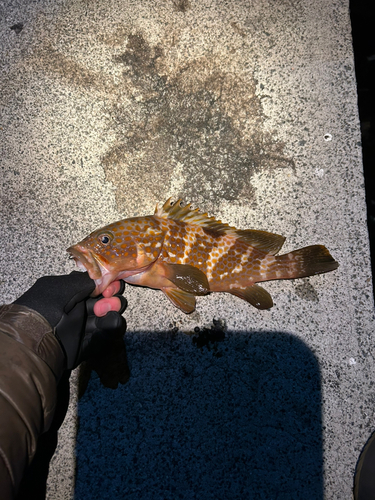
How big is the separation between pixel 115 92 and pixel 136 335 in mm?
2316

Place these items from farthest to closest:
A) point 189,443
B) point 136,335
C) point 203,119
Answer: point 203,119
point 136,335
point 189,443

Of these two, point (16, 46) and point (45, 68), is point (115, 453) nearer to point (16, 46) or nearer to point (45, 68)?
point (45, 68)

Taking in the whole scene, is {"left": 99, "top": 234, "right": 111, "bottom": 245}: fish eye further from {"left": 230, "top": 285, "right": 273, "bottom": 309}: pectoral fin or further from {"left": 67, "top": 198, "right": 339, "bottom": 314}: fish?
{"left": 230, "top": 285, "right": 273, "bottom": 309}: pectoral fin

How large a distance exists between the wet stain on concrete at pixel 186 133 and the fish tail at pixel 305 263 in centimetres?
68

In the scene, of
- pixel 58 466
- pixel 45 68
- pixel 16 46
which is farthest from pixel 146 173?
pixel 58 466

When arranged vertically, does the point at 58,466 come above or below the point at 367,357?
above

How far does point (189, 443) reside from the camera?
2.78m

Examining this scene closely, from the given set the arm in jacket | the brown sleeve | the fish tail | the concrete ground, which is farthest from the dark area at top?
the brown sleeve

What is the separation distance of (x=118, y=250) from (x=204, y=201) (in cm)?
95

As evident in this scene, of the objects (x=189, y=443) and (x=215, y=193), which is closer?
(x=189, y=443)

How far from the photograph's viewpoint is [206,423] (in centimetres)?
281

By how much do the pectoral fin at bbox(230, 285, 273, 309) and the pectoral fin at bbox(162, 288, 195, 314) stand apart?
1.20 ft

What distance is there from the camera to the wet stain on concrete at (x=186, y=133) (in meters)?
3.12

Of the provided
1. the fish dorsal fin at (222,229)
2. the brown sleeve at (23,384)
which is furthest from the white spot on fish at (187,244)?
the brown sleeve at (23,384)
